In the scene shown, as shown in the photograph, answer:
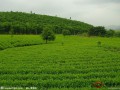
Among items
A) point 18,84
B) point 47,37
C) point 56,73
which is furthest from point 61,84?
point 47,37

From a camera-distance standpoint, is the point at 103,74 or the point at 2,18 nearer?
the point at 103,74

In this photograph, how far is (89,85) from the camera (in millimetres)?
17719

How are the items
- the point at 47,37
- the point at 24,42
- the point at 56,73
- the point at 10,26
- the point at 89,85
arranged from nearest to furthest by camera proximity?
the point at 89,85, the point at 56,73, the point at 24,42, the point at 47,37, the point at 10,26

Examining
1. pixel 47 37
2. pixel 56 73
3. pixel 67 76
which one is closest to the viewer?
pixel 67 76

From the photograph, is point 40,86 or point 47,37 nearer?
point 40,86

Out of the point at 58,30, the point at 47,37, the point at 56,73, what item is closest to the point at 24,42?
the point at 47,37

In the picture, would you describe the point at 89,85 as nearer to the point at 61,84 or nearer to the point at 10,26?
the point at 61,84

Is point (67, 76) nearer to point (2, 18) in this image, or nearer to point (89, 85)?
point (89, 85)

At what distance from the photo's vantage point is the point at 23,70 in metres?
23.0

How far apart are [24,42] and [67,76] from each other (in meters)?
46.8

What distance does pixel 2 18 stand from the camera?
4875 inches

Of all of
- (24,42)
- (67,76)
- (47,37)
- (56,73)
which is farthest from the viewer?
(47,37)

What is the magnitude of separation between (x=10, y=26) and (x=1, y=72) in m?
80.9

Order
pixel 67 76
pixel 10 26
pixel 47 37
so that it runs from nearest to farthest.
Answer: pixel 67 76 < pixel 47 37 < pixel 10 26
